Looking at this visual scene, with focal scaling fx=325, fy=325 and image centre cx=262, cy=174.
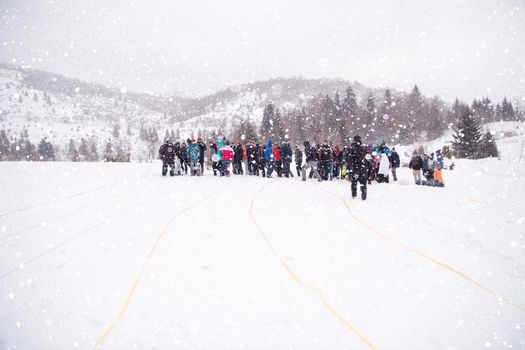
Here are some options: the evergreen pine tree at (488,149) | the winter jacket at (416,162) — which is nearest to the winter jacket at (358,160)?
the winter jacket at (416,162)

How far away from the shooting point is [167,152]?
1730cm

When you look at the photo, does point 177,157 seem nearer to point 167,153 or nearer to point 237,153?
point 167,153

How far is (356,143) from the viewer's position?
1159cm

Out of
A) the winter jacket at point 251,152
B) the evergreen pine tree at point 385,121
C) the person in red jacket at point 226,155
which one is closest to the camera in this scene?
the person in red jacket at point 226,155

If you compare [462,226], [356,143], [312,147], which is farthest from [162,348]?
[312,147]

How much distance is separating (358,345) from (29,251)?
259 inches

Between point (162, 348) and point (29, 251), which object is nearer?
point (162, 348)

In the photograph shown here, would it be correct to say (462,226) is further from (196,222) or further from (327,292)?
(196,222)

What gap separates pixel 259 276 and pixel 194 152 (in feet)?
44.1

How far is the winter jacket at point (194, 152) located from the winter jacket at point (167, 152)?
92 cm

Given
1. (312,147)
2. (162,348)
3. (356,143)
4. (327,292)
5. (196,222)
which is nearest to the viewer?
(162,348)

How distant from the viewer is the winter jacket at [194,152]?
59.1 feet

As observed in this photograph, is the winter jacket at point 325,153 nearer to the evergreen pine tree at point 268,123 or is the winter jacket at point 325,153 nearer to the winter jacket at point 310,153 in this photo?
the winter jacket at point 310,153

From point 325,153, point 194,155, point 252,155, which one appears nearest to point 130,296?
point 325,153
